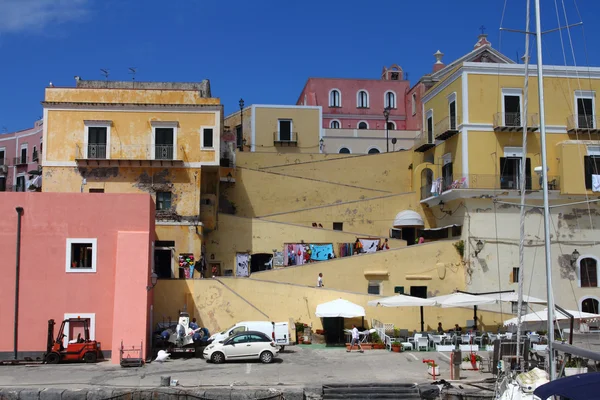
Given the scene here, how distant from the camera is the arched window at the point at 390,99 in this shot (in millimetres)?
63469

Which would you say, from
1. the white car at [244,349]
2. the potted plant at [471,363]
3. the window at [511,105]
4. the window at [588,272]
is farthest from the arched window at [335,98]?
the potted plant at [471,363]

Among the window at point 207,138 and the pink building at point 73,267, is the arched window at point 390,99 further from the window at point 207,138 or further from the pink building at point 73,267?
the pink building at point 73,267

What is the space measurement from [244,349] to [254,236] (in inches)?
546

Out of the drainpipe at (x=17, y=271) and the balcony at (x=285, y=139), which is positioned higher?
the balcony at (x=285, y=139)

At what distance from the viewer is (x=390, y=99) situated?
63.7 metres

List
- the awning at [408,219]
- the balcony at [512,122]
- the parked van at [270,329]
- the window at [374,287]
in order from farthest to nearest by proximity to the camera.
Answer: the awning at [408,219], the balcony at [512,122], the window at [374,287], the parked van at [270,329]

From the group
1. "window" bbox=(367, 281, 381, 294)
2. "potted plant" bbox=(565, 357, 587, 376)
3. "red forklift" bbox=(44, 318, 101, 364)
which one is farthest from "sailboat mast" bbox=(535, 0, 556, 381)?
"red forklift" bbox=(44, 318, 101, 364)

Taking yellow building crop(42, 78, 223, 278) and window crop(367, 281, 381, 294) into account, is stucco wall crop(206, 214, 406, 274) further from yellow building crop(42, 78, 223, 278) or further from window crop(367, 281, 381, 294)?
window crop(367, 281, 381, 294)

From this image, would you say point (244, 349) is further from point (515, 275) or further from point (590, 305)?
point (590, 305)

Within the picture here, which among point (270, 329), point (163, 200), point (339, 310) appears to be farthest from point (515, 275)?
point (163, 200)

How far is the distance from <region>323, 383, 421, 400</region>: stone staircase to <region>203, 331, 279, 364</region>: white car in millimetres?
5146

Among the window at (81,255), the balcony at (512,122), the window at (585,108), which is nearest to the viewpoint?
the window at (81,255)

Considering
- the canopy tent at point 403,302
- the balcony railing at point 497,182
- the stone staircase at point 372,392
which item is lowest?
the stone staircase at point 372,392

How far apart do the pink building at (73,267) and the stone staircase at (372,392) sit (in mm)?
9013
